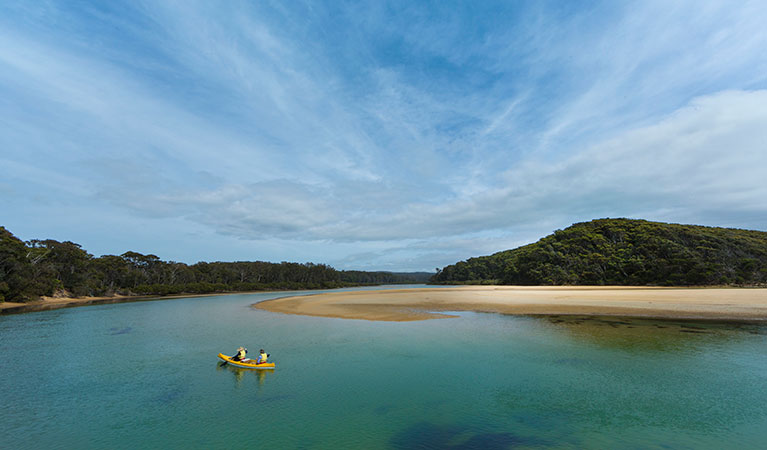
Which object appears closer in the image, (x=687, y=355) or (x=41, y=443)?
(x=41, y=443)

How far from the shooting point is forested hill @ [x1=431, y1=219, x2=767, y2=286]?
6284 centimetres

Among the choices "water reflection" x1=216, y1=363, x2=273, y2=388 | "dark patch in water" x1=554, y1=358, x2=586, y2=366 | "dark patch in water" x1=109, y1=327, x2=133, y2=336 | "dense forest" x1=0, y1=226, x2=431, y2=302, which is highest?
"dense forest" x1=0, y1=226, x2=431, y2=302

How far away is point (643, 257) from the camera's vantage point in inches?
2926

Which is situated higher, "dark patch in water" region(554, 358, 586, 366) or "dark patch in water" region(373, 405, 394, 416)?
"dark patch in water" region(554, 358, 586, 366)

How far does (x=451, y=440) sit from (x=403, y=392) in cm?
387

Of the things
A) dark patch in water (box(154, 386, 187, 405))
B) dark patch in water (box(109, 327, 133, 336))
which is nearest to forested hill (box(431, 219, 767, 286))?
dark patch in water (box(154, 386, 187, 405))

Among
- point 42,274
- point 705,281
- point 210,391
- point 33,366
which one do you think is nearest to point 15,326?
point 33,366

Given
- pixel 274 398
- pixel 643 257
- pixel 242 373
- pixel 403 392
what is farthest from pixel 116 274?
pixel 643 257

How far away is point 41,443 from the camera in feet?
28.8

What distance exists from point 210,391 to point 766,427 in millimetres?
18175

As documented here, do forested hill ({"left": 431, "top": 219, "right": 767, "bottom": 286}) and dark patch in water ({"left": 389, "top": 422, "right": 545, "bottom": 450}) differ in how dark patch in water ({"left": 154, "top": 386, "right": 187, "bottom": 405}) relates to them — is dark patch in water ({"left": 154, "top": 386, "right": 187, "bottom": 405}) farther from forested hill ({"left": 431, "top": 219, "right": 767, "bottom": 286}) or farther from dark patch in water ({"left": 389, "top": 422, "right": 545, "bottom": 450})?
forested hill ({"left": 431, "top": 219, "right": 767, "bottom": 286})

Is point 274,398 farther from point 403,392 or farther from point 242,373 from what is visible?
point 403,392

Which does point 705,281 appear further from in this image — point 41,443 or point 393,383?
point 41,443

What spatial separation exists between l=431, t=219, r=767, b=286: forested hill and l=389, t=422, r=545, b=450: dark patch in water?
262 ft
